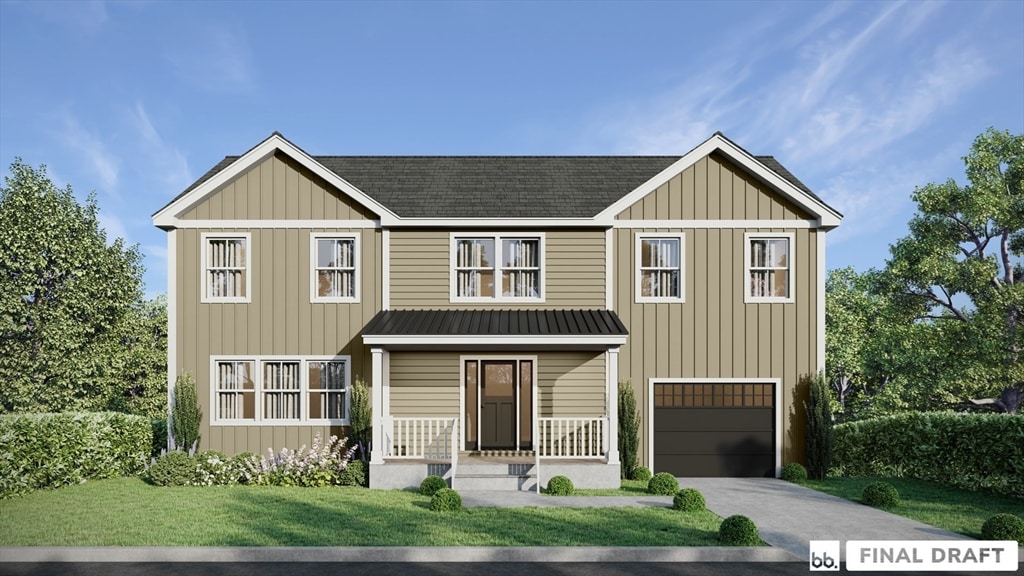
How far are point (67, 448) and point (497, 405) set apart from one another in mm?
9123

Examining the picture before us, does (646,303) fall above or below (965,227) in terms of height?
below

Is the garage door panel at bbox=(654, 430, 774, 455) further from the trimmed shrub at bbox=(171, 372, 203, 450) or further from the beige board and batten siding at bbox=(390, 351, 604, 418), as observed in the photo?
the trimmed shrub at bbox=(171, 372, 203, 450)

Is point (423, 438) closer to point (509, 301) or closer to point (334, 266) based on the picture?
point (509, 301)

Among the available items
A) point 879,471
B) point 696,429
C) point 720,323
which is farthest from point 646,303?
point 879,471

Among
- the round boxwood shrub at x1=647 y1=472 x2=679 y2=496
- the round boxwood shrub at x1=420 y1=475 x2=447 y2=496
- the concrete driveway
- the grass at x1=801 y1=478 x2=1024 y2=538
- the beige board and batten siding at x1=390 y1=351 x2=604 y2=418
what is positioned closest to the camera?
the concrete driveway

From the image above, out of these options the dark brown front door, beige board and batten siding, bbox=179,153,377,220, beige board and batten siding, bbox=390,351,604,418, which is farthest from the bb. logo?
beige board and batten siding, bbox=179,153,377,220

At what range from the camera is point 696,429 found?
15062mm

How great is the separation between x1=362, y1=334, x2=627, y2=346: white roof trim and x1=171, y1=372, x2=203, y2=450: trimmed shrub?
4.70 m

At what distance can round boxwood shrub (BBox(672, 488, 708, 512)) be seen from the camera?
1075 centimetres

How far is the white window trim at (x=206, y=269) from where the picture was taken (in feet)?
49.6

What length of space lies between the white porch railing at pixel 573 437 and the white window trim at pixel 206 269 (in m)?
7.59

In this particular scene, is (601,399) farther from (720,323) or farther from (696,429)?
(720,323)

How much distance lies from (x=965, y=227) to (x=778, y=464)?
12.9 m

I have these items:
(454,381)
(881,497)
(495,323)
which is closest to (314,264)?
(454,381)
